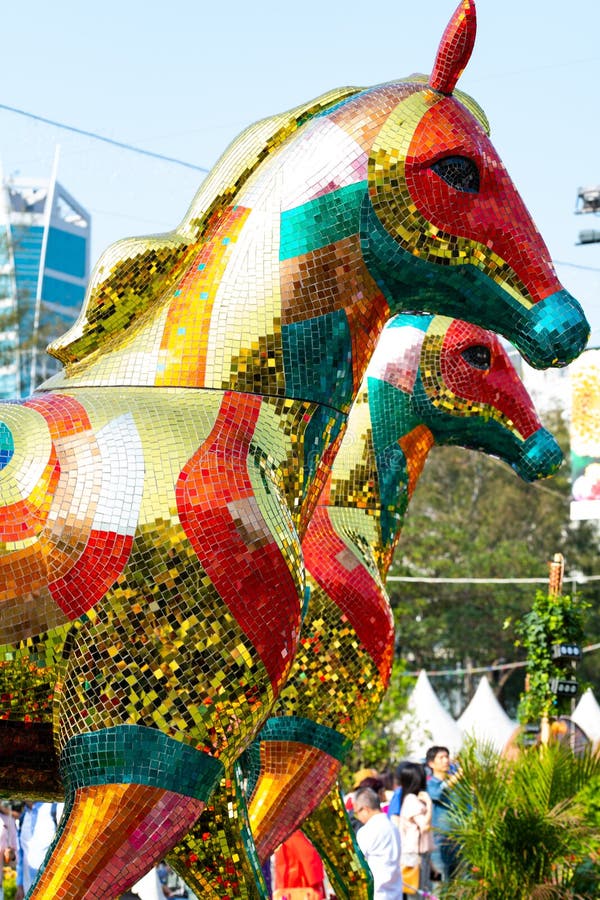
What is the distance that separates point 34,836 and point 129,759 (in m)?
5.01

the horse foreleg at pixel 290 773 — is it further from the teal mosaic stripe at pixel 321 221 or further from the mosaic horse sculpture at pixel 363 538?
the teal mosaic stripe at pixel 321 221

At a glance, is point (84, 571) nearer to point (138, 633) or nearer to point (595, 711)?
point (138, 633)

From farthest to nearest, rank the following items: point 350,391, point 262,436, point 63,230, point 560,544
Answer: point 63,230, point 560,544, point 350,391, point 262,436

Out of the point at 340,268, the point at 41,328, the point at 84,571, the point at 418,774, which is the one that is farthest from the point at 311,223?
the point at 41,328

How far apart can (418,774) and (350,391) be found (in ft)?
17.4

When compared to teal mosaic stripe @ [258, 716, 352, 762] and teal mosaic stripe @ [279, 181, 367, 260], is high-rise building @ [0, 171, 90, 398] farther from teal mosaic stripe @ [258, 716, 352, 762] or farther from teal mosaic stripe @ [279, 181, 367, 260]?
teal mosaic stripe @ [279, 181, 367, 260]

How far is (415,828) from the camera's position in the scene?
8.16m

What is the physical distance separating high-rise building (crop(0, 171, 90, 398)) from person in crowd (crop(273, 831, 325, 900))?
111 inches

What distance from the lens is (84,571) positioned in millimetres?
3246

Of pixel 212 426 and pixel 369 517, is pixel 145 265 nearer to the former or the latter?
pixel 212 426

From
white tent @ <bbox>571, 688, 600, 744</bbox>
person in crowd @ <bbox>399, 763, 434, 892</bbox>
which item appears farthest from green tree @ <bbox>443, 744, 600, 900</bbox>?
white tent @ <bbox>571, 688, 600, 744</bbox>

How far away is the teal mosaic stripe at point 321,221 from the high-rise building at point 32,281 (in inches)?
76.6

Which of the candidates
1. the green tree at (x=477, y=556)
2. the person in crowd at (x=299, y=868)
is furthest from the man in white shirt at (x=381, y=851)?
the green tree at (x=477, y=556)

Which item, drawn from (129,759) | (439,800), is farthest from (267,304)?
Result: (439,800)
